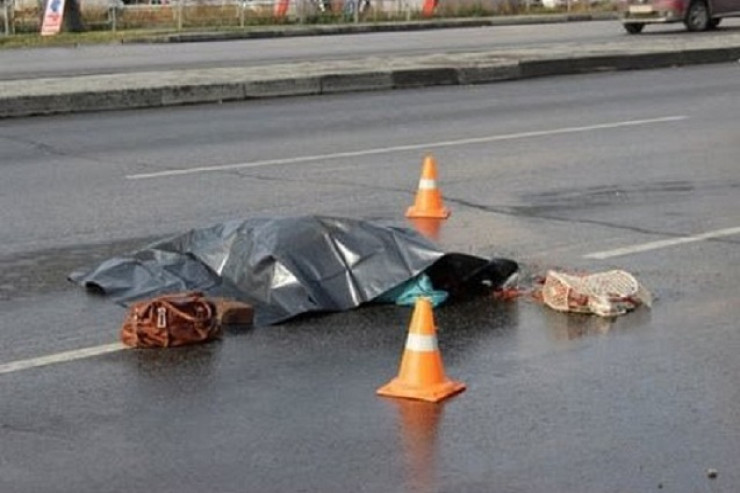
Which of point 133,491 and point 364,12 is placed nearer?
point 133,491

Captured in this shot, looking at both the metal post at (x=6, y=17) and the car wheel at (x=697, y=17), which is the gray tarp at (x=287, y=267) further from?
the metal post at (x=6, y=17)

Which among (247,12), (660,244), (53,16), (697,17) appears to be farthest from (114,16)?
(660,244)

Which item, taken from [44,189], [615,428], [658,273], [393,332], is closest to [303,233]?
[393,332]

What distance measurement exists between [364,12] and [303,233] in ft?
131

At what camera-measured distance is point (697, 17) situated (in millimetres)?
33750

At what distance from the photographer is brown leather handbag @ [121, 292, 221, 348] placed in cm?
696

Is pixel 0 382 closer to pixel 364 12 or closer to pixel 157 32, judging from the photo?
pixel 157 32

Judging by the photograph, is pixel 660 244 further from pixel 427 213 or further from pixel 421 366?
pixel 421 366

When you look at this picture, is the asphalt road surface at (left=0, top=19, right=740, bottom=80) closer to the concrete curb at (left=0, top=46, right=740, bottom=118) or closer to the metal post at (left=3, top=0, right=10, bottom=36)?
the concrete curb at (left=0, top=46, right=740, bottom=118)

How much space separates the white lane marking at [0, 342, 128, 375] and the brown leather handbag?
3.5 inches

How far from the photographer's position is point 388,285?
25.3 feet

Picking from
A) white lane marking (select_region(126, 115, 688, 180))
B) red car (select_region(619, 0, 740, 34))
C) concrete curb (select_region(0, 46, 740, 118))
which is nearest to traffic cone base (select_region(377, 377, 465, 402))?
white lane marking (select_region(126, 115, 688, 180))

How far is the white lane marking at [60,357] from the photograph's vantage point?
6664 millimetres

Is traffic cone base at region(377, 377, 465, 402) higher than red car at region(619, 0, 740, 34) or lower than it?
higher
